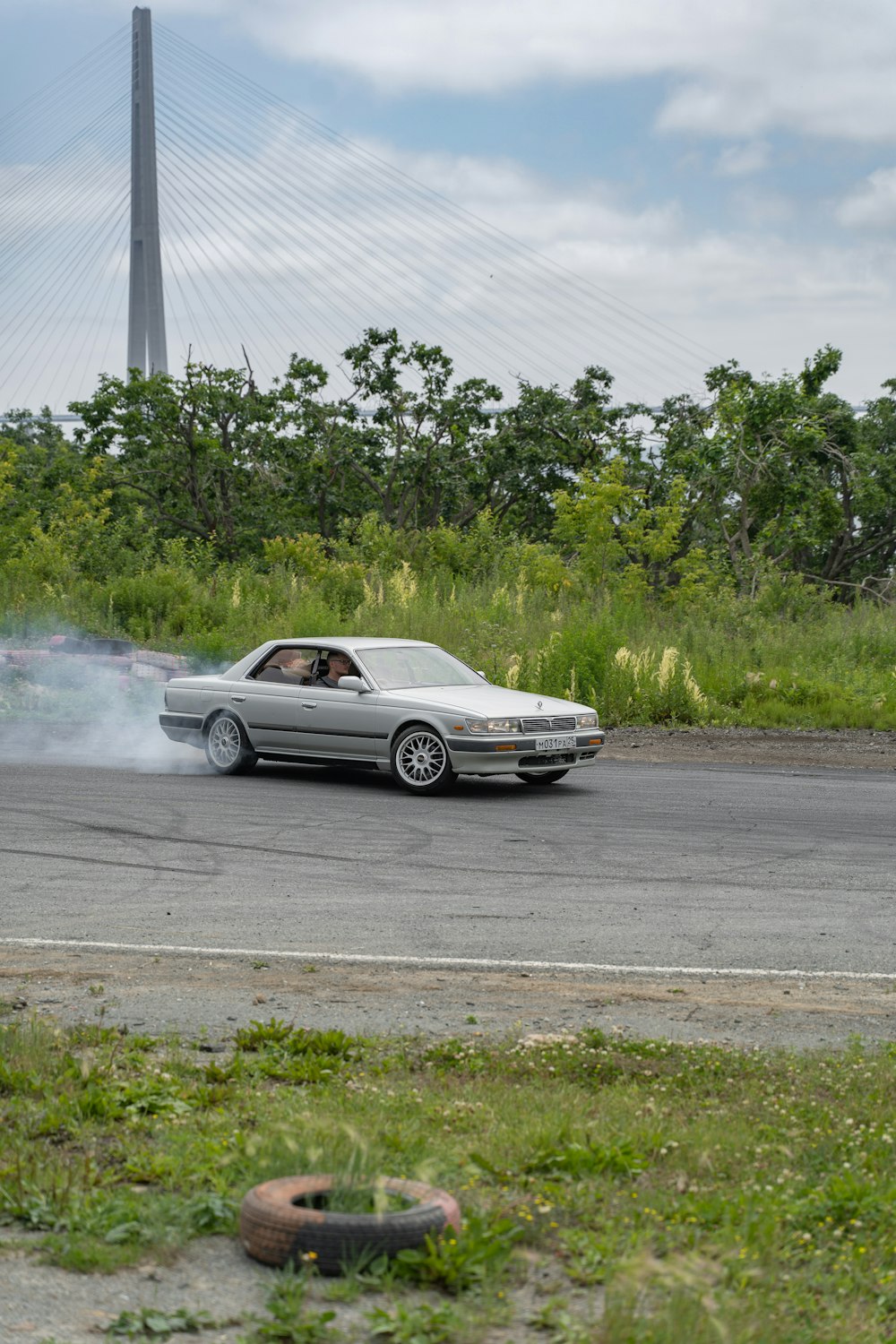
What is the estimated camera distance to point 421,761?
13.4m

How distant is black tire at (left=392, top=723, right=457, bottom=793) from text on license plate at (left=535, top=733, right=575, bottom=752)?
32.3 inches

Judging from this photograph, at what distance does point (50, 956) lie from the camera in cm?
709

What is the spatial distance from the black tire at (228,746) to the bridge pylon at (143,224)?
24.5 meters

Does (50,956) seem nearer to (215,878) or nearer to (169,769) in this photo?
(215,878)

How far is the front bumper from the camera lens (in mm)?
13062

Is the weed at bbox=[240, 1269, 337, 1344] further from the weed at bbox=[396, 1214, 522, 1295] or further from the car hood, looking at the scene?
the car hood

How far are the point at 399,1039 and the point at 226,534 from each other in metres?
41.2

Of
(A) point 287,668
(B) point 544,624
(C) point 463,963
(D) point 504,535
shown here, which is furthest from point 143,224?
(C) point 463,963

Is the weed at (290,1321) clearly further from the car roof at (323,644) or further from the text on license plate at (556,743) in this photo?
the car roof at (323,644)

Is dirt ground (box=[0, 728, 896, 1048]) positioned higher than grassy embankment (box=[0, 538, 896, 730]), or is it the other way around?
grassy embankment (box=[0, 538, 896, 730])

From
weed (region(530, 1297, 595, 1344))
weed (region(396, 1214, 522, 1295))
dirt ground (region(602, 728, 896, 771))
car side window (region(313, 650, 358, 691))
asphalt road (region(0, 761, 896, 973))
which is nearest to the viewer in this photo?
weed (region(530, 1297, 595, 1344))

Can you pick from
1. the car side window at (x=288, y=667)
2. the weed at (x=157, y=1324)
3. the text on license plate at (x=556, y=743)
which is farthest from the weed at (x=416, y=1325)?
the car side window at (x=288, y=667)

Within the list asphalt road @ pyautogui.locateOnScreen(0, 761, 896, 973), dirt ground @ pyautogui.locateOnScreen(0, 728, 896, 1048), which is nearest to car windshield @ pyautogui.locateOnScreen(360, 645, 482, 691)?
asphalt road @ pyautogui.locateOnScreen(0, 761, 896, 973)

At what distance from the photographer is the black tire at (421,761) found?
13.3m
